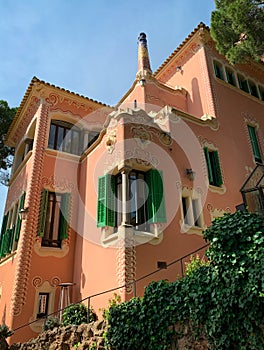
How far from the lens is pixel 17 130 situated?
16.8 m

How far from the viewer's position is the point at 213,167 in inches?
471

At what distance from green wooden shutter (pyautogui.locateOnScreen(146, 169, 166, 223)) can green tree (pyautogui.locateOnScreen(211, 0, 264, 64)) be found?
5959 mm

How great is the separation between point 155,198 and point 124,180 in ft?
3.76

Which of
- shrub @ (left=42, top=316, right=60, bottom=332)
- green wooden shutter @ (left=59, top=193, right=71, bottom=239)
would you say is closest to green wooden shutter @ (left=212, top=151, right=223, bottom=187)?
green wooden shutter @ (left=59, top=193, right=71, bottom=239)

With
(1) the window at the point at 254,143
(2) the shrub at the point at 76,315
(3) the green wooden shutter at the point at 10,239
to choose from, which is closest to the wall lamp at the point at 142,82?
(1) the window at the point at 254,143

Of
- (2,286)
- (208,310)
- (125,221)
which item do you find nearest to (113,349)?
(208,310)

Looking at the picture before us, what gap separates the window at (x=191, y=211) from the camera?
32.6 feet

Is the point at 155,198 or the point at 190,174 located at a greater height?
the point at 190,174

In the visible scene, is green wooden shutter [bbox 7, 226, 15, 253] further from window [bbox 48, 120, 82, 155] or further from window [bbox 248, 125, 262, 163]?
window [bbox 248, 125, 262, 163]

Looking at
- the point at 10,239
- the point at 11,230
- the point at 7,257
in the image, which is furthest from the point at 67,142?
the point at 7,257

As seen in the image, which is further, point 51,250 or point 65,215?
point 65,215

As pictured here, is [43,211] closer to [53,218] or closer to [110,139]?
[53,218]

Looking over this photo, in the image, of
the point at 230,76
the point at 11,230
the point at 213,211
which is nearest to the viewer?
the point at 213,211

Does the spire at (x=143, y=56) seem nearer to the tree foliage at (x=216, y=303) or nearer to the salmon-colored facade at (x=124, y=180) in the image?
the salmon-colored facade at (x=124, y=180)
